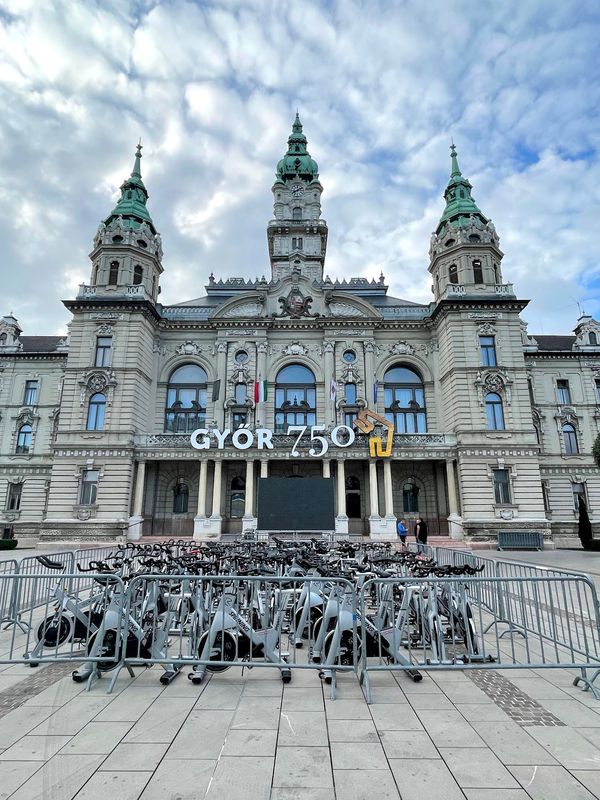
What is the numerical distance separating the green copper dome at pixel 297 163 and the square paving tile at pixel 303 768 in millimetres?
50170

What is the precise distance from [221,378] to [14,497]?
2085 centimetres

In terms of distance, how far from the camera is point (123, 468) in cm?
3170

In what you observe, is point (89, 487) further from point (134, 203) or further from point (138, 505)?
point (134, 203)

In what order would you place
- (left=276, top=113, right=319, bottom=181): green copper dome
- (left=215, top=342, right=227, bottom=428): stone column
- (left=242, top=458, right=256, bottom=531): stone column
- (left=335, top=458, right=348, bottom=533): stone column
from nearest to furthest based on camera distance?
(left=335, top=458, right=348, bottom=533): stone column → (left=242, top=458, right=256, bottom=531): stone column → (left=215, top=342, right=227, bottom=428): stone column → (left=276, top=113, right=319, bottom=181): green copper dome

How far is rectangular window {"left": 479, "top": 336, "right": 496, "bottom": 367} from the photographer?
34.0 meters

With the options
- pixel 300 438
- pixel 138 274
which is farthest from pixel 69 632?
pixel 138 274

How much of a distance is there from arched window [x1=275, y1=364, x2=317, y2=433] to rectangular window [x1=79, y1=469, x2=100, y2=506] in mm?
13502

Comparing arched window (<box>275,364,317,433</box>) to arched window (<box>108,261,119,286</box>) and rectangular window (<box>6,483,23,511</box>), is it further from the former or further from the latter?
rectangular window (<box>6,483,23,511</box>)

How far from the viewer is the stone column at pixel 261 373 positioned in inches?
1368

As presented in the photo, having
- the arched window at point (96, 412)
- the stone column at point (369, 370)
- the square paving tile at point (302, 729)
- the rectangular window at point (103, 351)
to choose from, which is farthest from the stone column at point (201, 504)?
the square paving tile at point (302, 729)

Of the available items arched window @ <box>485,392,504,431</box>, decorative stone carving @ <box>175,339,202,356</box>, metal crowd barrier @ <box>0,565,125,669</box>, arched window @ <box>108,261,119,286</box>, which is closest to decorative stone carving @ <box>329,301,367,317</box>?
decorative stone carving @ <box>175,339,202,356</box>

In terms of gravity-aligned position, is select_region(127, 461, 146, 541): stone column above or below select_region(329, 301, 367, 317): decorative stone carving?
Result: below

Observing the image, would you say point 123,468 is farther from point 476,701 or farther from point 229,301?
point 476,701

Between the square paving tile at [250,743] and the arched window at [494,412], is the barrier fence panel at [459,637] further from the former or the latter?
the arched window at [494,412]
